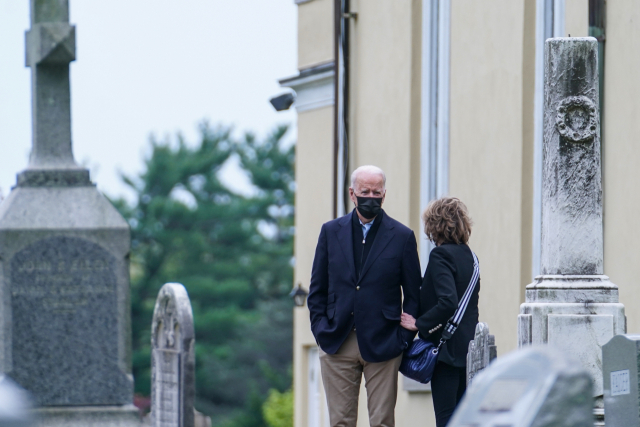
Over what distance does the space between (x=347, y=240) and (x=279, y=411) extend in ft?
111

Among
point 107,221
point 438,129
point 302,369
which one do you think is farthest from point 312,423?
point 107,221

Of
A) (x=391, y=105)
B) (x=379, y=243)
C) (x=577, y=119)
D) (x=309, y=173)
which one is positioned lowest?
(x=379, y=243)

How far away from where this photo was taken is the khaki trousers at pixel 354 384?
6.59 m

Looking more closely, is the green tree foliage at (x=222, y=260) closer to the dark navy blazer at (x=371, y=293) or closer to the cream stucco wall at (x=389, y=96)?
the cream stucco wall at (x=389, y=96)

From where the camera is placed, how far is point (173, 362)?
10633mm

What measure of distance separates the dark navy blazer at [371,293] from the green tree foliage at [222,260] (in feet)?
117

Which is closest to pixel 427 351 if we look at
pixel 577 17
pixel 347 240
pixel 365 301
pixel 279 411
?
pixel 365 301

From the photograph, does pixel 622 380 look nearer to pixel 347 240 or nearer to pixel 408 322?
pixel 408 322

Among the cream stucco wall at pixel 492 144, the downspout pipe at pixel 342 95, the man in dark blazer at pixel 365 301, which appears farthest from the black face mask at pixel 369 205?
the downspout pipe at pixel 342 95

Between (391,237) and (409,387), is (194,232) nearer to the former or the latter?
(409,387)

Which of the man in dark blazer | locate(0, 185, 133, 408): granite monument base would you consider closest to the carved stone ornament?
the man in dark blazer

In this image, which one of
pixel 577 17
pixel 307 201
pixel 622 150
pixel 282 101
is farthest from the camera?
pixel 282 101

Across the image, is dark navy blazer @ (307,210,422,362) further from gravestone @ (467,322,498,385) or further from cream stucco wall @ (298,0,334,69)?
cream stucco wall @ (298,0,334,69)

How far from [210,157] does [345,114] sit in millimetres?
39920
